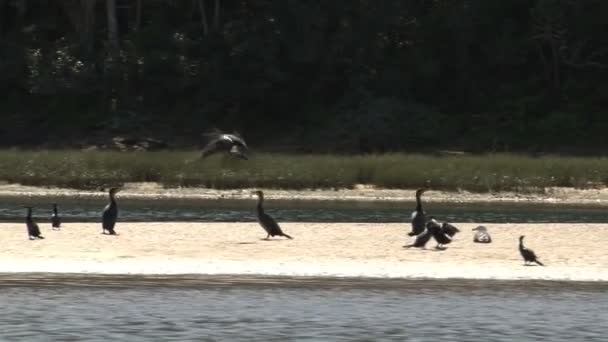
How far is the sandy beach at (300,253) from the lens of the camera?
19609mm

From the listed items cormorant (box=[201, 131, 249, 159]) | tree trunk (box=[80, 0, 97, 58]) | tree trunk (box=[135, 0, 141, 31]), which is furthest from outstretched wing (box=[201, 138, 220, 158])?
tree trunk (box=[135, 0, 141, 31])

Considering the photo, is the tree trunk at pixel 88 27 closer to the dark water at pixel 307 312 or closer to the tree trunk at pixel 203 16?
the tree trunk at pixel 203 16

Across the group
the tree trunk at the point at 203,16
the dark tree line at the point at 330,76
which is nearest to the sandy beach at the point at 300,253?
the dark tree line at the point at 330,76

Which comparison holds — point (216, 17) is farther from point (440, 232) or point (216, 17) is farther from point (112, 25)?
point (440, 232)

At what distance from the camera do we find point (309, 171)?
3953cm

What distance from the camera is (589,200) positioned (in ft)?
122

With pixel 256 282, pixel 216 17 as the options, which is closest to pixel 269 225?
pixel 256 282

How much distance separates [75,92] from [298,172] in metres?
16.1

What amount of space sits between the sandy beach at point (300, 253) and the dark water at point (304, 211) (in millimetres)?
3939

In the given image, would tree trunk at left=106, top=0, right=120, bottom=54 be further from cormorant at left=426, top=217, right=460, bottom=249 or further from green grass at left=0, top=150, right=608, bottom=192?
cormorant at left=426, top=217, right=460, bottom=249

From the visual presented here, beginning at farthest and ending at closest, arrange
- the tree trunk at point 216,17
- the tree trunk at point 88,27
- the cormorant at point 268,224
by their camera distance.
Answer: the tree trunk at point 216,17
the tree trunk at point 88,27
the cormorant at point 268,224

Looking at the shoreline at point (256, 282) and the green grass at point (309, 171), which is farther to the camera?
Result: the green grass at point (309, 171)

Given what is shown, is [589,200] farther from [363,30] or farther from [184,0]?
[184,0]

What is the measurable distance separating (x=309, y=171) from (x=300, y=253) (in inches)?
712
